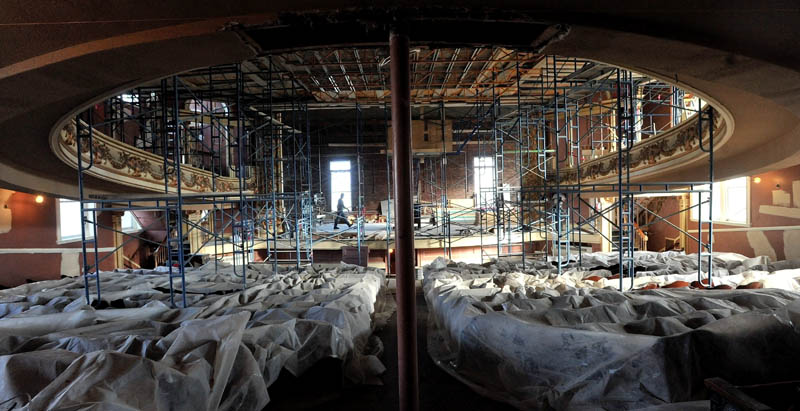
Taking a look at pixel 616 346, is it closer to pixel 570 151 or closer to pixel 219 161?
pixel 219 161

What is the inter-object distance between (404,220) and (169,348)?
5.78ft

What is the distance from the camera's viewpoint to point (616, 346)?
257cm

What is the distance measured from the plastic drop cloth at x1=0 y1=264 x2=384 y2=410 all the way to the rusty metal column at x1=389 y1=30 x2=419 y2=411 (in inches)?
38.3

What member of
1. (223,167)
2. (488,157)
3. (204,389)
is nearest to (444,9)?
(204,389)

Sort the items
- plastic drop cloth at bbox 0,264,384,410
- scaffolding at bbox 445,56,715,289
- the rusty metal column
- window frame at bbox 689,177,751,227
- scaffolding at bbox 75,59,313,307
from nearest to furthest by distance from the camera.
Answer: plastic drop cloth at bbox 0,264,384,410, the rusty metal column, scaffolding at bbox 75,59,313,307, scaffolding at bbox 445,56,715,289, window frame at bbox 689,177,751,227

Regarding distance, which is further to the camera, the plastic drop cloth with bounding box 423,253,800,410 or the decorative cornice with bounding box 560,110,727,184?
the decorative cornice with bounding box 560,110,727,184

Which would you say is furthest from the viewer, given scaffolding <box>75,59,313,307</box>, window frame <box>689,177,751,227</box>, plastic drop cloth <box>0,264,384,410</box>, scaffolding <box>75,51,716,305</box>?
window frame <box>689,177,751,227</box>

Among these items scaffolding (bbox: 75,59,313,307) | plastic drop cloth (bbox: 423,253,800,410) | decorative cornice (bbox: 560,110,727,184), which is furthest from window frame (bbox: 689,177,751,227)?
scaffolding (bbox: 75,59,313,307)

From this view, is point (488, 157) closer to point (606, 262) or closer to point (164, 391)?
point (606, 262)

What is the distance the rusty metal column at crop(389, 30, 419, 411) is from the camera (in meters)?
2.56

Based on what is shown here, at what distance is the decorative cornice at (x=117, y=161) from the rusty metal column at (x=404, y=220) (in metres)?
5.02

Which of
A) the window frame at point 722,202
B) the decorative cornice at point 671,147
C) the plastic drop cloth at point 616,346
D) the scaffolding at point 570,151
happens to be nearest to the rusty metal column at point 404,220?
the plastic drop cloth at point 616,346

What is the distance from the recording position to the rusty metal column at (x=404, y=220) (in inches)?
101

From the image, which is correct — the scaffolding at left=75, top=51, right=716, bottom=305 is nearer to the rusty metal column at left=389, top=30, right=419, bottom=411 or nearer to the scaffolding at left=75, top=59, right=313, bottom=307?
the scaffolding at left=75, top=59, right=313, bottom=307
